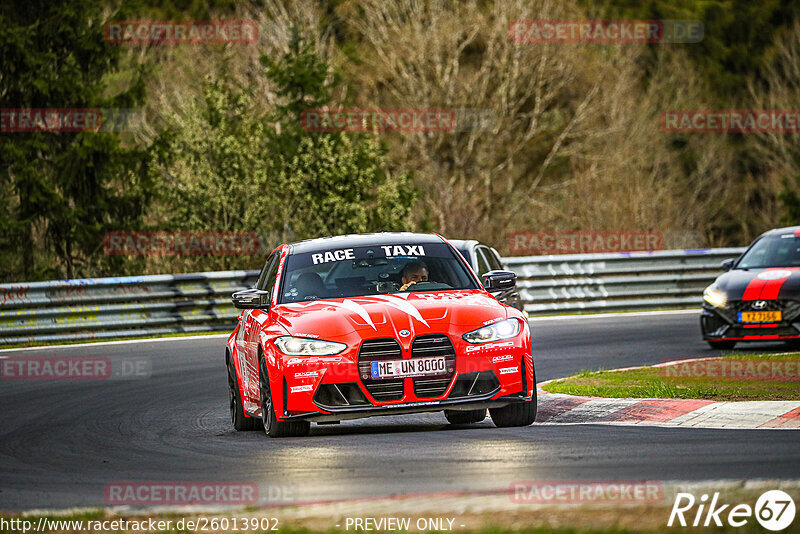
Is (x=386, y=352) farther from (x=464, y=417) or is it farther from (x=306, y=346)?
(x=464, y=417)

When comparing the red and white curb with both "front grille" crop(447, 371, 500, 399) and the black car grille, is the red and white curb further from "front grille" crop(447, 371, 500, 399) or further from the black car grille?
the black car grille

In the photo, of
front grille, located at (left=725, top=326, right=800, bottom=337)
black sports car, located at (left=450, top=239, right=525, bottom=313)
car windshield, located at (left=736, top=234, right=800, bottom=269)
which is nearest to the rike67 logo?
black sports car, located at (left=450, top=239, right=525, bottom=313)

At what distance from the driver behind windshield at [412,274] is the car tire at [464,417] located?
1.14 m

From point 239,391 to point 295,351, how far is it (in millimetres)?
1632

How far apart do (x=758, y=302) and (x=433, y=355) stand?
8209mm

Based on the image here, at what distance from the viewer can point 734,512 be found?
651 centimetres

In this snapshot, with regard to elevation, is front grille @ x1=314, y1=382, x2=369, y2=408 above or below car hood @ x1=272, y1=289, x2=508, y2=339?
below

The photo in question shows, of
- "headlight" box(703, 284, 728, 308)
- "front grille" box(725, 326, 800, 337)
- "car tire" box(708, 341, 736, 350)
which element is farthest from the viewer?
"car tire" box(708, 341, 736, 350)

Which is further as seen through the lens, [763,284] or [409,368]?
[763,284]

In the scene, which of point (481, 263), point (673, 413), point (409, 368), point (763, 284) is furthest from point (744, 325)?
point (409, 368)

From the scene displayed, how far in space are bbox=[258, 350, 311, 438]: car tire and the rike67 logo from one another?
4503 millimetres

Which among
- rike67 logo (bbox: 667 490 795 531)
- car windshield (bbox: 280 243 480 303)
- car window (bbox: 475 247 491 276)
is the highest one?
rike67 logo (bbox: 667 490 795 531)

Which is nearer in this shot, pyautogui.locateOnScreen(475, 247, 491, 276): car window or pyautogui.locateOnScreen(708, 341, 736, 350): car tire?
pyautogui.locateOnScreen(475, 247, 491, 276): car window

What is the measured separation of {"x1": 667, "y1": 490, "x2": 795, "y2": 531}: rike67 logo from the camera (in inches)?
249
